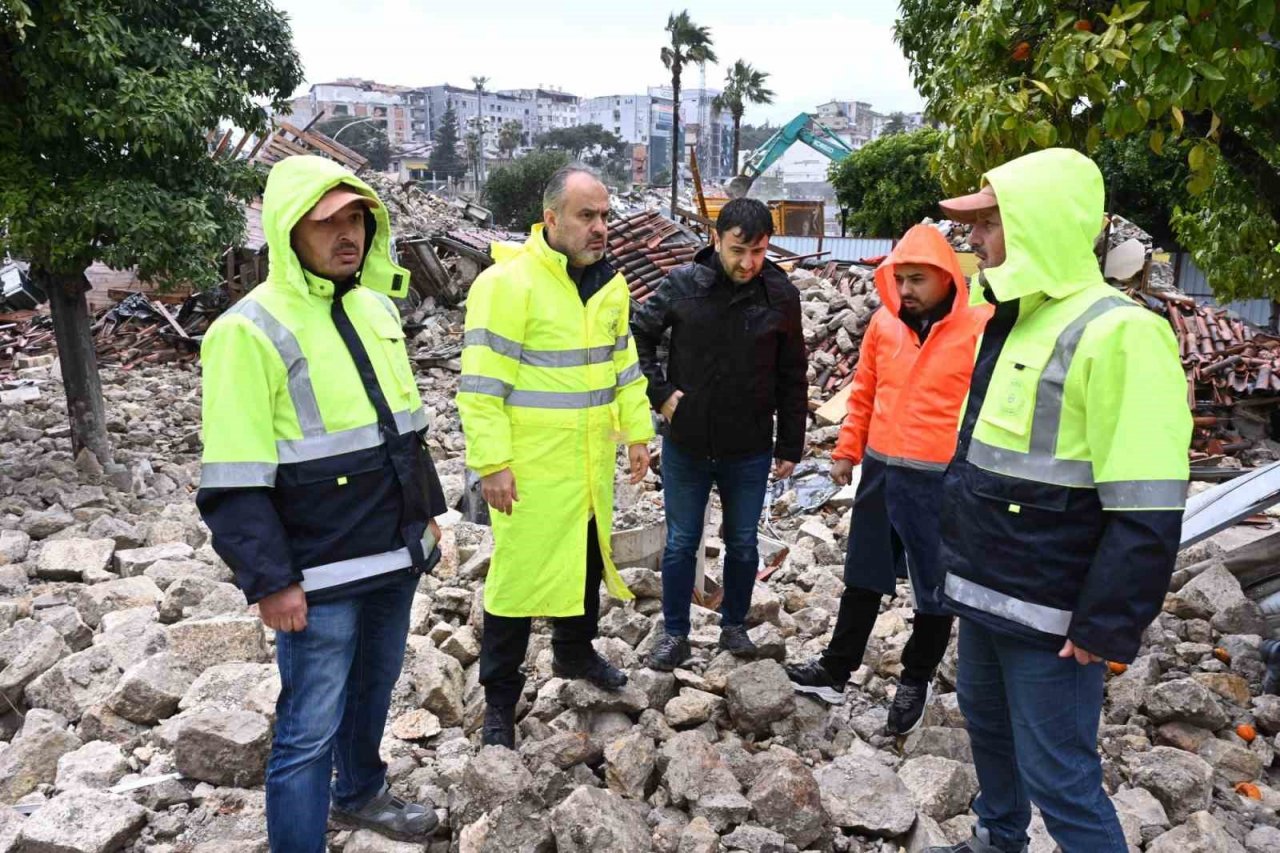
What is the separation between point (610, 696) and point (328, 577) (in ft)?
4.91

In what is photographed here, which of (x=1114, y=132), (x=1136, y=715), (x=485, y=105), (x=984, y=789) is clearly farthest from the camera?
(x=485, y=105)

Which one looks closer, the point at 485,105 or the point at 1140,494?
the point at 1140,494

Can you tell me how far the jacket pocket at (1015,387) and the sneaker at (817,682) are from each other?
6.05 ft

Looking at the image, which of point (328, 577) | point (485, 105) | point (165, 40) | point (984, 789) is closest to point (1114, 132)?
point (984, 789)

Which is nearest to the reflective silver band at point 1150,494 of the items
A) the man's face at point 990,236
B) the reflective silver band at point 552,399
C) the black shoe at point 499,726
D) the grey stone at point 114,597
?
Answer: the man's face at point 990,236

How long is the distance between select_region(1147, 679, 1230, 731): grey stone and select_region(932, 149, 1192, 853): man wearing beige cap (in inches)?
67.5

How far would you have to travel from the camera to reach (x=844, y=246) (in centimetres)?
2333

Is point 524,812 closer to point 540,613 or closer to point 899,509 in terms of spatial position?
point 540,613

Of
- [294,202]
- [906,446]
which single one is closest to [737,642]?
[906,446]

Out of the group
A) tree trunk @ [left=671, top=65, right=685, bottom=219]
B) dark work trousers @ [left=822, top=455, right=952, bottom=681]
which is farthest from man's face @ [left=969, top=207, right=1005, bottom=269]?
tree trunk @ [left=671, top=65, right=685, bottom=219]

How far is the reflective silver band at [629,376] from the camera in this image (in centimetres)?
348

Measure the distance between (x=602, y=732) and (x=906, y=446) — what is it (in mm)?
1592

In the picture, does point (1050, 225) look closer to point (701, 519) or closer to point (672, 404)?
point (672, 404)

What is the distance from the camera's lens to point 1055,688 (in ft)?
7.20
